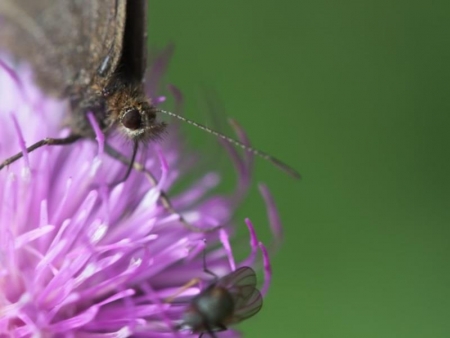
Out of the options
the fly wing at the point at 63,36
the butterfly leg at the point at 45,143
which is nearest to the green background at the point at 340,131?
the fly wing at the point at 63,36

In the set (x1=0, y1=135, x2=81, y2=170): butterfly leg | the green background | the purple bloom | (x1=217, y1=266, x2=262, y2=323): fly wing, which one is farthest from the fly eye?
the green background

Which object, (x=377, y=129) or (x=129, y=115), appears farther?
(x=377, y=129)

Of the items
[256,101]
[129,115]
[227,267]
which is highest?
[256,101]

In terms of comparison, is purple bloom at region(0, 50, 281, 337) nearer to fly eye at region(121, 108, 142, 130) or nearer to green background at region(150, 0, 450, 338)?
fly eye at region(121, 108, 142, 130)

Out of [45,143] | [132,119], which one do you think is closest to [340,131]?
[132,119]

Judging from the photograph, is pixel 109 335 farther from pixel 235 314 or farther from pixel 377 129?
pixel 377 129

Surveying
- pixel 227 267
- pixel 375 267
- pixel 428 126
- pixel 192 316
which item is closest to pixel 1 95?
pixel 227 267

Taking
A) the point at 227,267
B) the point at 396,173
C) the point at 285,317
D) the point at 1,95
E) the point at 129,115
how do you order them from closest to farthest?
the point at 129,115, the point at 227,267, the point at 1,95, the point at 285,317, the point at 396,173

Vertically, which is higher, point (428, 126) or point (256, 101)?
point (256, 101)
